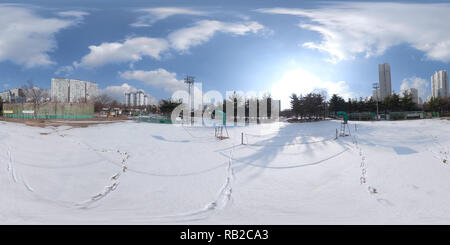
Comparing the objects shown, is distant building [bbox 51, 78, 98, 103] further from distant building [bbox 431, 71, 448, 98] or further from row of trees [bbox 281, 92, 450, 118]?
distant building [bbox 431, 71, 448, 98]

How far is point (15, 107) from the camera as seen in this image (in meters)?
8.04

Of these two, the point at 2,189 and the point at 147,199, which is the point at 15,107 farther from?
the point at 147,199

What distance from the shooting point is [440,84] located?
107ft

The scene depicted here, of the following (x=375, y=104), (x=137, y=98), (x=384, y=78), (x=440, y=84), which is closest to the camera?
(x=375, y=104)

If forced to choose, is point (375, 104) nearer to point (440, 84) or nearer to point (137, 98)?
point (440, 84)

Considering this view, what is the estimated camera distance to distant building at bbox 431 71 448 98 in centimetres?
3175

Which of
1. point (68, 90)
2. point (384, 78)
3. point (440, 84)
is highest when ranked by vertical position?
point (384, 78)

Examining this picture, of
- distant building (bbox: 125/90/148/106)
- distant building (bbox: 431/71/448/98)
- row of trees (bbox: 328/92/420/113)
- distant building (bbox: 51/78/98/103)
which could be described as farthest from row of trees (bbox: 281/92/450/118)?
distant building (bbox: 125/90/148/106)

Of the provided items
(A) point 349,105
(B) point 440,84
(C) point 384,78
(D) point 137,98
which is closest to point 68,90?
(A) point 349,105

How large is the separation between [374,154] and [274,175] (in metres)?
3.53

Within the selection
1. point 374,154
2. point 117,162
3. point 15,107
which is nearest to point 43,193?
point 117,162

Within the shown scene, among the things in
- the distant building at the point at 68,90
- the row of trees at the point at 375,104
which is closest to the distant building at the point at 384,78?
the row of trees at the point at 375,104

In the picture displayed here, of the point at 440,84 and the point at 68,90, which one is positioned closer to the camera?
the point at 68,90

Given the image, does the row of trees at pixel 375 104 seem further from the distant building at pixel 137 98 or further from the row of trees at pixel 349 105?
the distant building at pixel 137 98
